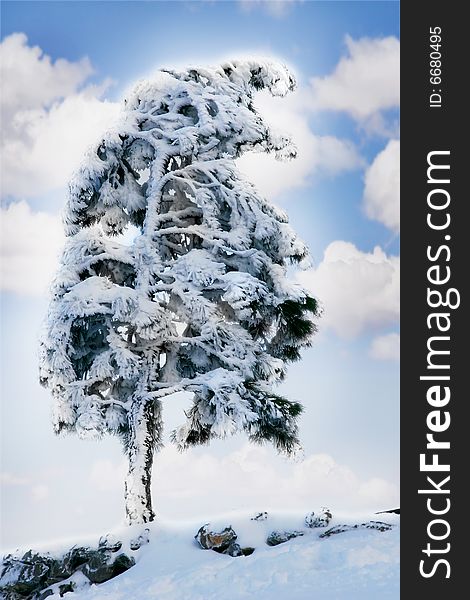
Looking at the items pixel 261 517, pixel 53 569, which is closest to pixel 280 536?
pixel 261 517

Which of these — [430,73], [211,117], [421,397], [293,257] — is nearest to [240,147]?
[211,117]

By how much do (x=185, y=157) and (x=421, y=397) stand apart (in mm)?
7736

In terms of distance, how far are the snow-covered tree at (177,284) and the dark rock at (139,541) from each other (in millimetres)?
640

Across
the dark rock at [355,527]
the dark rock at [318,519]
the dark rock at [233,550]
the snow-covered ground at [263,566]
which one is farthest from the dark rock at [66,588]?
the dark rock at [355,527]

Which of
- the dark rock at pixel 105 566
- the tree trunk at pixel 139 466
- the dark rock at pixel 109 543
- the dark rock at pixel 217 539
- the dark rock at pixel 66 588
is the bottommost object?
the dark rock at pixel 66 588

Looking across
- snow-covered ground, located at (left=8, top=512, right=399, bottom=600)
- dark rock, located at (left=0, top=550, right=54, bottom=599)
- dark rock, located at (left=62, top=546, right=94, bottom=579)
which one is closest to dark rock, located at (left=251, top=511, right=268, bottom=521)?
snow-covered ground, located at (left=8, top=512, right=399, bottom=600)

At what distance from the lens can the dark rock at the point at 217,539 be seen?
12.7 metres

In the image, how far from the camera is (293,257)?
49.7ft

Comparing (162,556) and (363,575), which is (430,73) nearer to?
(363,575)

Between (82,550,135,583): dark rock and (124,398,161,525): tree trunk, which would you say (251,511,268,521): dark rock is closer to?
(124,398,161,525): tree trunk

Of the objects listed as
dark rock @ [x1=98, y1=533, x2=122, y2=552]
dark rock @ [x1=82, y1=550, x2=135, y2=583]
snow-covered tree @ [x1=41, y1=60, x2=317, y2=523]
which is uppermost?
snow-covered tree @ [x1=41, y1=60, x2=317, y2=523]

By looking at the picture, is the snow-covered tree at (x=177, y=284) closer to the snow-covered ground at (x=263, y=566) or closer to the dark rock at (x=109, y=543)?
the dark rock at (x=109, y=543)

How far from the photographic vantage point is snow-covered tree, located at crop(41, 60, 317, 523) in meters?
14.1

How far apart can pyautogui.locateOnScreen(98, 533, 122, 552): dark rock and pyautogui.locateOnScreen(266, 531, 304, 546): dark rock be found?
2502 mm
